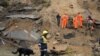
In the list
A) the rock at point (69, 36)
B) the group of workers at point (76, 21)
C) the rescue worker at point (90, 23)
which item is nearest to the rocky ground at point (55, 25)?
the rock at point (69, 36)

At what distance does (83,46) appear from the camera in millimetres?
30062

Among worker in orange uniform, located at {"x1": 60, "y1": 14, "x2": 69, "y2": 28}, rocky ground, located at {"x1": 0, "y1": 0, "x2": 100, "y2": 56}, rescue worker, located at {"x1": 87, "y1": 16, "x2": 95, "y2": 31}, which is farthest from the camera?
worker in orange uniform, located at {"x1": 60, "y1": 14, "x2": 69, "y2": 28}

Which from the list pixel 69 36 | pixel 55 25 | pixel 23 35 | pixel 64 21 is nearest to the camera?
pixel 69 36

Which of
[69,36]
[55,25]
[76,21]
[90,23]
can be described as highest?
[76,21]

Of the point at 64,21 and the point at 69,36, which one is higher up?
the point at 64,21

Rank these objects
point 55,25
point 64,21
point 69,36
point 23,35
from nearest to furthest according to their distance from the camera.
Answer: point 69,36 < point 23,35 < point 64,21 < point 55,25

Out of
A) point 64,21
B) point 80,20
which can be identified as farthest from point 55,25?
point 80,20

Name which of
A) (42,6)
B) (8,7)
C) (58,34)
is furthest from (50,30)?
(8,7)

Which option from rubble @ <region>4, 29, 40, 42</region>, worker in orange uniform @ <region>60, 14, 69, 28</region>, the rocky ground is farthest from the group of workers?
rubble @ <region>4, 29, 40, 42</region>

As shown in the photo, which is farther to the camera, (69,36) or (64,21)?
(64,21)

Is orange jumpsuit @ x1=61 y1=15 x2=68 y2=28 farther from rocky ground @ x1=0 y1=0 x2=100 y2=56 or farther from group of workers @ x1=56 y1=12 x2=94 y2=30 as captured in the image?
rocky ground @ x1=0 y1=0 x2=100 y2=56

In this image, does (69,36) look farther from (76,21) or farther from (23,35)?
(23,35)

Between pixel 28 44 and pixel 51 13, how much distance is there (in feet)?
14.0

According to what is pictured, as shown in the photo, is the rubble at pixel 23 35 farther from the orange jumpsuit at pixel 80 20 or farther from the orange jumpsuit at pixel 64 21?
the orange jumpsuit at pixel 80 20
